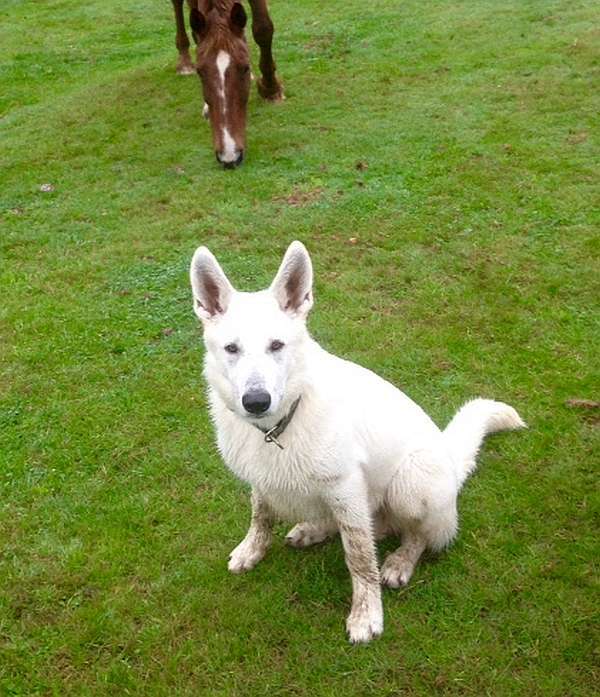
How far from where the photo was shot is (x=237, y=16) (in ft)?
26.6

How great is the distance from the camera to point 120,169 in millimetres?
8625

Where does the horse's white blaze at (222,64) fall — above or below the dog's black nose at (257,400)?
below

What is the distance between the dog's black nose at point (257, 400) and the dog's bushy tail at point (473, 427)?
151 cm

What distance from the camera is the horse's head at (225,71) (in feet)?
26.3

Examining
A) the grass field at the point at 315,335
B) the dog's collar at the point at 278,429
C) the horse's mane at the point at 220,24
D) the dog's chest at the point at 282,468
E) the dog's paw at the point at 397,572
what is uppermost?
the horse's mane at the point at 220,24

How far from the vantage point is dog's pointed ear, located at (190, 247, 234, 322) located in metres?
3.22

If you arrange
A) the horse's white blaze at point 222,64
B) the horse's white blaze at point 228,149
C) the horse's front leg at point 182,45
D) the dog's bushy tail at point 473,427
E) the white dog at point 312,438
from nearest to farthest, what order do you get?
the white dog at point 312,438, the dog's bushy tail at point 473,427, the horse's white blaze at point 222,64, the horse's white blaze at point 228,149, the horse's front leg at point 182,45

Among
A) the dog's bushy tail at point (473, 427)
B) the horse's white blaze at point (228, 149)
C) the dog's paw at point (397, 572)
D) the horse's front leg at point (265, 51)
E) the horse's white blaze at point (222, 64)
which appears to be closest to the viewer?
the dog's paw at point (397, 572)

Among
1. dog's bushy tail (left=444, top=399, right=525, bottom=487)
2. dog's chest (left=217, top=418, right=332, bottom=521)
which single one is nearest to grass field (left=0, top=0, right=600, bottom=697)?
dog's bushy tail (left=444, top=399, right=525, bottom=487)

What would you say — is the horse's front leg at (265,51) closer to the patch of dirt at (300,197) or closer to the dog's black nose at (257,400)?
the patch of dirt at (300,197)

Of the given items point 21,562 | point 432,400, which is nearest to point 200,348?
point 432,400

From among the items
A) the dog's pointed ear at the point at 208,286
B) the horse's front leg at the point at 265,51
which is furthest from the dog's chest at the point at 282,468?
the horse's front leg at the point at 265,51

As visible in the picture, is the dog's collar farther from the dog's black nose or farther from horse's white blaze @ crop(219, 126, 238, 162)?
horse's white blaze @ crop(219, 126, 238, 162)

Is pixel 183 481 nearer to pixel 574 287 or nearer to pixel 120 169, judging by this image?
pixel 574 287
